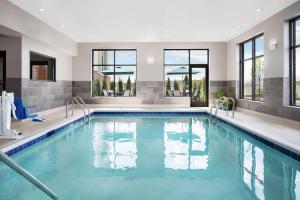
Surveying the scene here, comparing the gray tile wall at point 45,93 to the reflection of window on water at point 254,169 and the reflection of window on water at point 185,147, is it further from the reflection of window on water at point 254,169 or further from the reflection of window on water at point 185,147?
the reflection of window on water at point 254,169

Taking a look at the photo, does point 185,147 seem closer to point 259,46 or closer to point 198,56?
point 259,46

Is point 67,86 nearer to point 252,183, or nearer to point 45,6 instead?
point 45,6

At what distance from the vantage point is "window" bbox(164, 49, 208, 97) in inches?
481

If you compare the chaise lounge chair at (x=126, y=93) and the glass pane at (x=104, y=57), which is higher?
the glass pane at (x=104, y=57)

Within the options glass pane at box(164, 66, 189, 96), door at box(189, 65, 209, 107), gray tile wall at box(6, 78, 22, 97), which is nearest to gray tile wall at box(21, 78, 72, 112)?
gray tile wall at box(6, 78, 22, 97)

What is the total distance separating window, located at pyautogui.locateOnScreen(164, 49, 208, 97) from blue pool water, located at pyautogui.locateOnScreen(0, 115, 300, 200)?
20.5ft

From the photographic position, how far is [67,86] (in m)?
11.5

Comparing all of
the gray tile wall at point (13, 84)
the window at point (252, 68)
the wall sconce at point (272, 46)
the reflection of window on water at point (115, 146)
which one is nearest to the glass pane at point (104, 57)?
the gray tile wall at point (13, 84)

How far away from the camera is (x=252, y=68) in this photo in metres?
9.67

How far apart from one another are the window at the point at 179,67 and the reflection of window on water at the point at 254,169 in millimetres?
7249

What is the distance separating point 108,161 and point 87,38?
25.9 feet

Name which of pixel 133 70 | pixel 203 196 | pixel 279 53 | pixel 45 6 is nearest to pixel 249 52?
pixel 279 53

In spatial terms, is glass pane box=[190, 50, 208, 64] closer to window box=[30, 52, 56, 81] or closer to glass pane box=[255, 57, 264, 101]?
glass pane box=[255, 57, 264, 101]

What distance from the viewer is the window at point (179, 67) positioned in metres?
12.2
